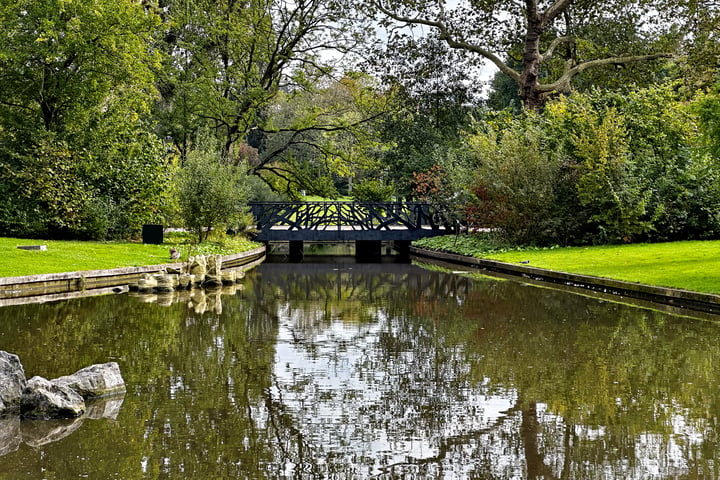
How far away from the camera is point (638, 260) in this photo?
20.3 metres

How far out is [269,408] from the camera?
6629 millimetres

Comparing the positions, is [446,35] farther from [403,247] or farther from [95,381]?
[95,381]

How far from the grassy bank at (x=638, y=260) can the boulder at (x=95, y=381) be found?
10708 mm

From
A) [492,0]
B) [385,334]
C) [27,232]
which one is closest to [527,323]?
[385,334]

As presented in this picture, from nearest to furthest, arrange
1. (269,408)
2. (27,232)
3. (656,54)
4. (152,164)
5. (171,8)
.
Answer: (269,408) < (27,232) < (152,164) < (656,54) < (171,8)

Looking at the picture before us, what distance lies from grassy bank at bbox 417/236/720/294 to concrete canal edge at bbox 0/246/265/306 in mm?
10279

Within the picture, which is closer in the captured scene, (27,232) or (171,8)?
(27,232)

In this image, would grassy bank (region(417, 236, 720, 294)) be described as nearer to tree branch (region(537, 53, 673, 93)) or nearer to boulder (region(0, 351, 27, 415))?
tree branch (region(537, 53, 673, 93))

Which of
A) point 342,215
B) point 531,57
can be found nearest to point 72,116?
point 342,215

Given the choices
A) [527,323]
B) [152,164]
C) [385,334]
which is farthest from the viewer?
[152,164]

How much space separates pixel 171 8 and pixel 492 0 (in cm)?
1401

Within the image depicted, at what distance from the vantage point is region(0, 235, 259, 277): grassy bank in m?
17.5

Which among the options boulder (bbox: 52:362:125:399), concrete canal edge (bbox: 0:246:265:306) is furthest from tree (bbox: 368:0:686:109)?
boulder (bbox: 52:362:125:399)

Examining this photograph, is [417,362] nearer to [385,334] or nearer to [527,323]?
[385,334]
